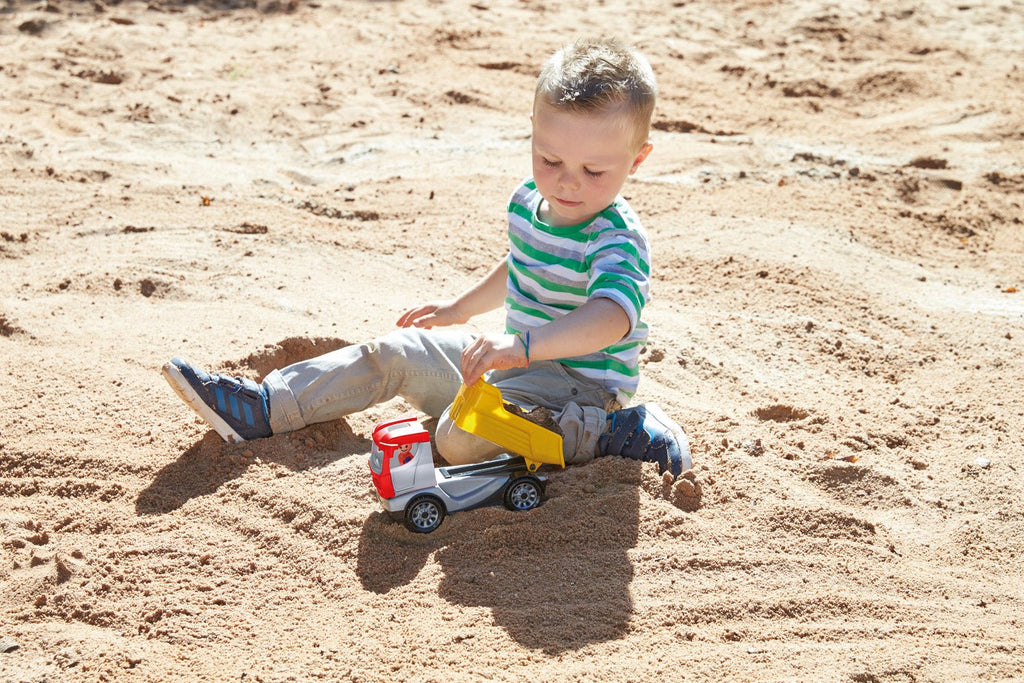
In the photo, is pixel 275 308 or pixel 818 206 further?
pixel 818 206

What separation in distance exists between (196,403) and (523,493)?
100cm

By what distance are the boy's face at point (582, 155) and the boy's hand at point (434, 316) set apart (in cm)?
60

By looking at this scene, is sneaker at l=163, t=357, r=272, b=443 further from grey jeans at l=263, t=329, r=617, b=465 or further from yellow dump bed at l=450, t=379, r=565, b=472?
→ yellow dump bed at l=450, t=379, r=565, b=472

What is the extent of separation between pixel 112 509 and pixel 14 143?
3256 mm

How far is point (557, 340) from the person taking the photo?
2598mm

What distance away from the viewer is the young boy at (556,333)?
2.63 meters

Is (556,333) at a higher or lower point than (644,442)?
higher

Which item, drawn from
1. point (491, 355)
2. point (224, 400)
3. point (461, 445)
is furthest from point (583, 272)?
point (224, 400)

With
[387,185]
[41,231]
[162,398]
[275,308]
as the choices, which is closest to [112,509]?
[162,398]

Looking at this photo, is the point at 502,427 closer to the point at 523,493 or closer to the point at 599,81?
the point at 523,493

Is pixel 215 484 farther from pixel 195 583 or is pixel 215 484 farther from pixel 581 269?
pixel 581 269

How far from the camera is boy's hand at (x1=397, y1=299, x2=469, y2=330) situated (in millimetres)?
3252

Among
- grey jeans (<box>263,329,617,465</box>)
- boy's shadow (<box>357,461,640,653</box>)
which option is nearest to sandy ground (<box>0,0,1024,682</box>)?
boy's shadow (<box>357,461,640,653</box>)

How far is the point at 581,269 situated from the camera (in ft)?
9.47
